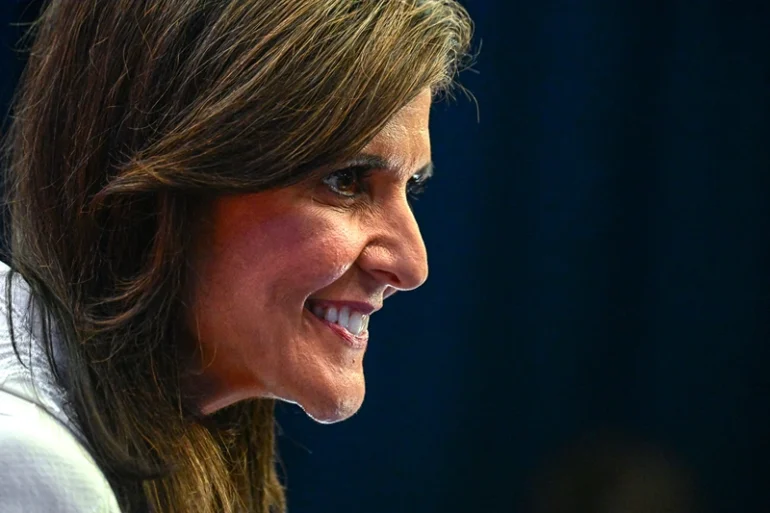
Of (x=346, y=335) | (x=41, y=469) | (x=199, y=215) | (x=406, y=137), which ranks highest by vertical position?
(x=406, y=137)

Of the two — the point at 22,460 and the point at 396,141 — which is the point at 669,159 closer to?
the point at 396,141

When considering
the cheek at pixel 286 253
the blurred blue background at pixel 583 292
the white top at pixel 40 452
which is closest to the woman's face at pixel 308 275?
the cheek at pixel 286 253

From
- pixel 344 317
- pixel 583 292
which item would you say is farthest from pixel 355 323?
pixel 583 292

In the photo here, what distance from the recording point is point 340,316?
3.33ft

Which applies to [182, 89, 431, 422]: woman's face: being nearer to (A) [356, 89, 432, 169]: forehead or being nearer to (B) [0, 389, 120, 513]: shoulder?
(A) [356, 89, 432, 169]: forehead

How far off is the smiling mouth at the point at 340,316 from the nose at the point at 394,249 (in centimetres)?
5

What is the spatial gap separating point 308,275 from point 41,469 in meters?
0.31

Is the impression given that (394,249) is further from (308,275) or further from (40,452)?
(40,452)

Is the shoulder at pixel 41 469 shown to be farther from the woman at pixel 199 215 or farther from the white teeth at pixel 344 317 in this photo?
the white teeth at pixel 344 317

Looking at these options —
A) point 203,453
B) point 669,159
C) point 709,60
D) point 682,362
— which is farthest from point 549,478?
point 203,453

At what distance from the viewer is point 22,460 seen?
0.79 metres

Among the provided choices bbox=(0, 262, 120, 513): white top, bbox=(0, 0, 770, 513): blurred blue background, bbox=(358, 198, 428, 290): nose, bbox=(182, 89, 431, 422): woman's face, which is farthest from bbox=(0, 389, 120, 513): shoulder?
bbox=(0, 0, 770, 513): blurred blue background

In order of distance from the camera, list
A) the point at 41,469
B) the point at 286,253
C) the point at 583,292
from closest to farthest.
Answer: the point at 41,469 → the point at 286,253 → the point at 583,292

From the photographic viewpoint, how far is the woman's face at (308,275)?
0.96 meters
